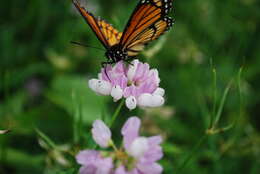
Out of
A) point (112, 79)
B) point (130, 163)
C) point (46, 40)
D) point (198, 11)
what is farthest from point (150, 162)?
point (198, 11)

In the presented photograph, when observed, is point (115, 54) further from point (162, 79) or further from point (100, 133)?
point (162, 79)

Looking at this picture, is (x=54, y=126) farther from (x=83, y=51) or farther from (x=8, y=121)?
(x=83, y=51)

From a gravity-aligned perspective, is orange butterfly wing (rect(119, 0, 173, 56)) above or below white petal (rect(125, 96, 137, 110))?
above

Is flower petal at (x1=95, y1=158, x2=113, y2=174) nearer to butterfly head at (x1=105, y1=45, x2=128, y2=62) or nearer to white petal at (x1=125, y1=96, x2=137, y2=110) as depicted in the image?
white petal at (x1=125, y1=96, x2=137, y2=110)

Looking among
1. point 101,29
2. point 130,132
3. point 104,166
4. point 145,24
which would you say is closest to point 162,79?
point 145,24

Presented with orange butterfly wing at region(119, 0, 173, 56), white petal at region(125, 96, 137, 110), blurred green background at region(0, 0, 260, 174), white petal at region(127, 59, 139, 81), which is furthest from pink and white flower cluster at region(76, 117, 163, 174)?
blurred green background at region(0, 0, 260, 174)

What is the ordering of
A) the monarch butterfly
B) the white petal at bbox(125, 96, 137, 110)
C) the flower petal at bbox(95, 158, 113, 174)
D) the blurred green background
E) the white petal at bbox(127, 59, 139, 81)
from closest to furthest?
1. the flower petal at bbox(95, 158, 113, 174)
2. the white petal at bbox(125, 96, 137, 110)
3. the white petal at bbox(127, 59, 139, 81)
4. the monarch butterfly
5. the blurred green background
